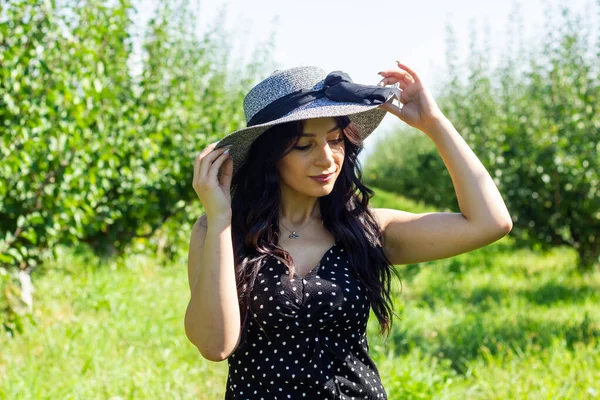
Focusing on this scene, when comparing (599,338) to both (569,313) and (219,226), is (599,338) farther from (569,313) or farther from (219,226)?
(219,226)

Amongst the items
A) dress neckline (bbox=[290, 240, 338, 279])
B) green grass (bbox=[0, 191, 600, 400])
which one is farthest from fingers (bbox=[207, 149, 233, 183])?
green grass (bbox=[0, 191, 600, 400])

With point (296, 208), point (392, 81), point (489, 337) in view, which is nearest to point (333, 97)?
point (392, 81)

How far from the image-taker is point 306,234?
79.5 inches

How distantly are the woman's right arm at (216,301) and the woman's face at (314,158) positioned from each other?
0.81 feet

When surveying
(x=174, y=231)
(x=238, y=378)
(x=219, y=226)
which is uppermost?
(x=219, y=226)

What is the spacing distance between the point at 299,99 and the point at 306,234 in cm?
39

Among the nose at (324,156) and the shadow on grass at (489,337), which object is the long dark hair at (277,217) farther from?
the shadow on grass at (489,337)

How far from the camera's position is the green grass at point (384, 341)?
3.62 m

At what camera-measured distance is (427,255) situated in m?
2.00

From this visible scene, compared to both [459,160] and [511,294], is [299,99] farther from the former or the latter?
[511,294]

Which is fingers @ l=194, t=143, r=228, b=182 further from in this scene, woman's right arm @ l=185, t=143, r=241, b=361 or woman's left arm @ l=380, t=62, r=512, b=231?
woman's left arm @ l=380, t=62, r=512, b=231

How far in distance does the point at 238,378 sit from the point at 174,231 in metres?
5.98

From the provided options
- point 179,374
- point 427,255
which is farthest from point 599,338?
point 427,255

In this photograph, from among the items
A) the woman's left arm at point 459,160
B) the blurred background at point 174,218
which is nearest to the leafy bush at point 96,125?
the blurred background at point 174,218
